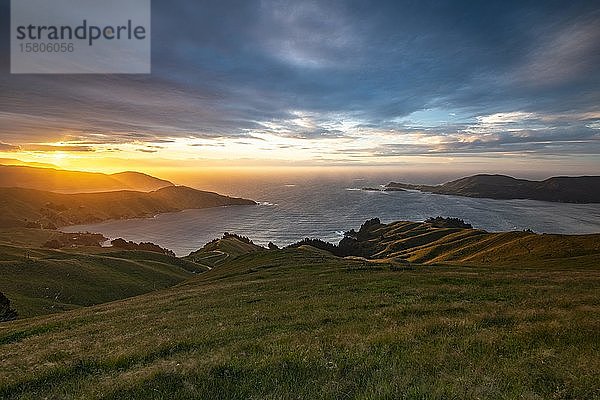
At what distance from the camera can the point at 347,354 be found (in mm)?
10039

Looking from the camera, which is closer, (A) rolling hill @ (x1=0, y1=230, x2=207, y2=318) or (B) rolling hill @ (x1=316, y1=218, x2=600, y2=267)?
(A) rolling hill @ (x1=0, y1=230, x2=207, y2=318)

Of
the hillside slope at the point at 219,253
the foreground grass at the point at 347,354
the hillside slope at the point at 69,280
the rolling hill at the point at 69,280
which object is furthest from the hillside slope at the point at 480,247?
the hillside slope at the point at 69,280

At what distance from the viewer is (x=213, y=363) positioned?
32.4 feet

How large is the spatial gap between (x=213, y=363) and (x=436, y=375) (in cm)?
618

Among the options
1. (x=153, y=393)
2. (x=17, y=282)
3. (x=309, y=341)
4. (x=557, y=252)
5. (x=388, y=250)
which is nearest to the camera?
(x=153, y=393)

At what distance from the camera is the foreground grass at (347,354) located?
805cm

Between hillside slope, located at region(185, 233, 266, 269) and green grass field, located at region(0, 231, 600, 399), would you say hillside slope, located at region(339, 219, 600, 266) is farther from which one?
hillside slope, located at region(185, 233, 266, 269)

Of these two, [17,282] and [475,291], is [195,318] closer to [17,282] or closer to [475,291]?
[475,291]

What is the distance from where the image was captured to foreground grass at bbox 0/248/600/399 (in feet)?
26.4

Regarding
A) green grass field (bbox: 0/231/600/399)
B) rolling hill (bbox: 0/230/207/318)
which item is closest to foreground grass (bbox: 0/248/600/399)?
green grass field (bbox: 0/231/600/399)

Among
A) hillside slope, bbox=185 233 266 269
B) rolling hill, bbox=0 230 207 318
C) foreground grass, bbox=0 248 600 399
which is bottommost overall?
hillside slope, bbox=185 233 266 269

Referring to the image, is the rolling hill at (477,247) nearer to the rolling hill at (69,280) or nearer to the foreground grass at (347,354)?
the foreground grass at (347,354)

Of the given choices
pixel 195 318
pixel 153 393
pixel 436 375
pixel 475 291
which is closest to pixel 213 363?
pixel 153 393

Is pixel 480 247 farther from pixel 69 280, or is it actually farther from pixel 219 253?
pixel 69 280
